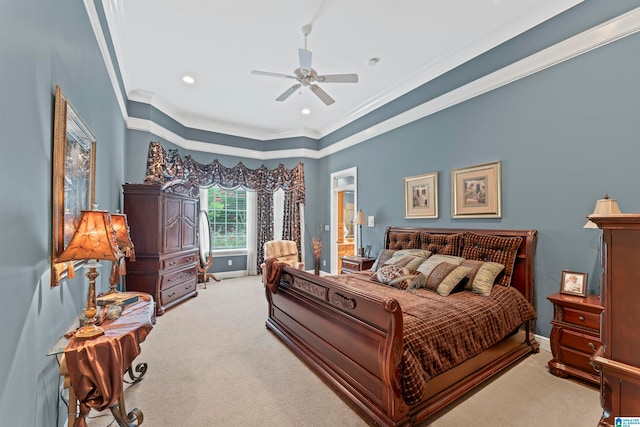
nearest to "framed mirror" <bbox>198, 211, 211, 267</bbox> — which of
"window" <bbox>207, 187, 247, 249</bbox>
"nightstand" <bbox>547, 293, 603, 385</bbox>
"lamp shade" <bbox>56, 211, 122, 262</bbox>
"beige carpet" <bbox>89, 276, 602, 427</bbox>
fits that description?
A: "window" <bbox>207, 187, 247, 249</bbox>

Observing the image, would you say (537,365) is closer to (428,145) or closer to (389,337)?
(389,337)

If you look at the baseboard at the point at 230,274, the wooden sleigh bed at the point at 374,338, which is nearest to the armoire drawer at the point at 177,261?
the baseboard at the point at 230,274

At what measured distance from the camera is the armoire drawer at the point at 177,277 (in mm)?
4293

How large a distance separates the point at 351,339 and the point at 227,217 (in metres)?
5.36

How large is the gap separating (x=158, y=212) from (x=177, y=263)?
0.95 metres

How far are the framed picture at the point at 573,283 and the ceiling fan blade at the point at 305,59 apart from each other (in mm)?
3363

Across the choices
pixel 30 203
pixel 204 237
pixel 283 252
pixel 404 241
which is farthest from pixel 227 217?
pixel 30 203

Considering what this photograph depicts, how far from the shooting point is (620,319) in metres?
0.88

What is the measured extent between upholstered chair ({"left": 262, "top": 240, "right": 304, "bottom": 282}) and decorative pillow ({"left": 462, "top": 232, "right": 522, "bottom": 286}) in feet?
10.1

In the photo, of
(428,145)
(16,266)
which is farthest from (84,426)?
(428,145)

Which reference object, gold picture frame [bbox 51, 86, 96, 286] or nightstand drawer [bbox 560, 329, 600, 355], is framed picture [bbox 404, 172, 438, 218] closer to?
nightstand drawer [bbox 560, 329, 600, 355]

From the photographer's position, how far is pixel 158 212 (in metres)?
4.20

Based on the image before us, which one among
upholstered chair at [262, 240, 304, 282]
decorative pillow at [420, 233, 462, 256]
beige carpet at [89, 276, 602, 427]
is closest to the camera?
beige carpet at [89, 276, 602, 427]

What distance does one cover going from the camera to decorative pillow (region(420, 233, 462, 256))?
11.5ft
